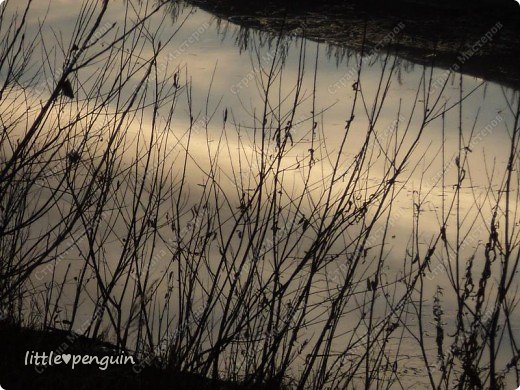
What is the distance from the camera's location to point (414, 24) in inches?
494

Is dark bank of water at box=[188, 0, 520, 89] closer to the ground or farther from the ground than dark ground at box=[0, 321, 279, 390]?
farther from the ground

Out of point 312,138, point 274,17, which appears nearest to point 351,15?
point 274,17

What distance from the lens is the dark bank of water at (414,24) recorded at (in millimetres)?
10320

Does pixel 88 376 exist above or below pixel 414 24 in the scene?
below

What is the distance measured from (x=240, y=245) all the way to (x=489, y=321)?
1.17m

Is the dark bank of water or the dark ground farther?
the dark bank of water

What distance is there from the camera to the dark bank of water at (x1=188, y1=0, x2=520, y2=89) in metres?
10.3

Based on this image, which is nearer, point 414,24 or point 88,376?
point 88,376

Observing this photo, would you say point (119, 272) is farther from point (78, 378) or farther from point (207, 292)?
point (78, 378)

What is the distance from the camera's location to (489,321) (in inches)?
124

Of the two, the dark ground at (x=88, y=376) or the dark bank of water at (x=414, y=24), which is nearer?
the dark ground at (x=88, y=376)

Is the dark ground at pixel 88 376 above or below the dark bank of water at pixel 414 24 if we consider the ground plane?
below

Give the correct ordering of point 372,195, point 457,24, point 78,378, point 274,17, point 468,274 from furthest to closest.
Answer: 1. point 457,24
2. point 274,17
3. point 78,378
4. point 372,195
5. point 468,274

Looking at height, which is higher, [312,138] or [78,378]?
[312,138]
